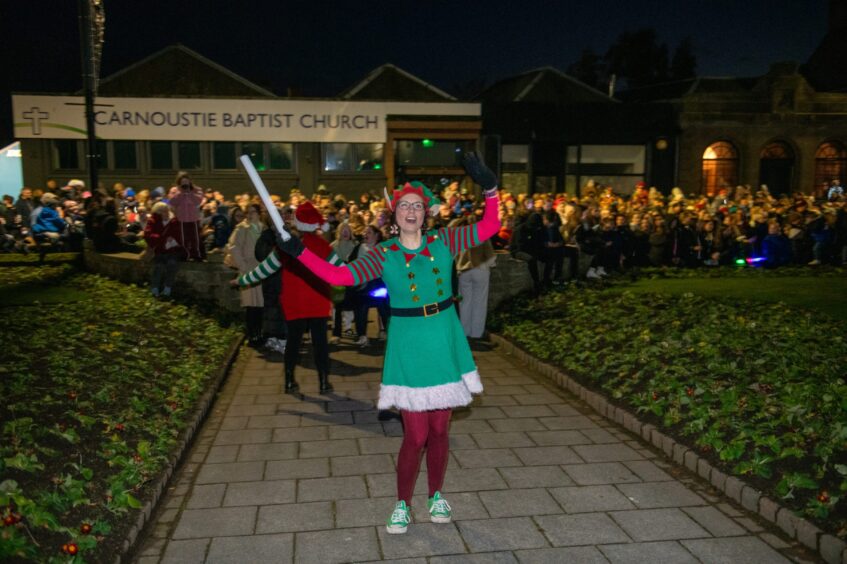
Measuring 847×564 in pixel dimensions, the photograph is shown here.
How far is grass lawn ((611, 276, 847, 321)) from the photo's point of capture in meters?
11.8

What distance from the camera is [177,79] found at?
3109 centimetres

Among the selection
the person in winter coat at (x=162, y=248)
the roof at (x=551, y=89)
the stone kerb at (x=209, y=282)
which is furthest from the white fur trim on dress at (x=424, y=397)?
the roof at (x=551, y=89)

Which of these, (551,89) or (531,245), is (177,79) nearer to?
(551,89)

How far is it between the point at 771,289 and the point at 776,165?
23.3m

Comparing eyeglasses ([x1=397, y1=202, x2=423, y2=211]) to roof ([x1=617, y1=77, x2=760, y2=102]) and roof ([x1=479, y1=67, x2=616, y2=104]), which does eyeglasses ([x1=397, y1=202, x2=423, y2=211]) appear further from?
roof ([x1=617, y1=77, x2=760, y2=102])

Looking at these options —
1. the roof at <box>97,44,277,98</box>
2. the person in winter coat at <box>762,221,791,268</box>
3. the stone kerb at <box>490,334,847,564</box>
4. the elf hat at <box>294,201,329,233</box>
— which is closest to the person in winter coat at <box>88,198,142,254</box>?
the elf hat at <box>294,201,329,233</box>

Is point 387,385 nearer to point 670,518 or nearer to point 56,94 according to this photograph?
point 670,518

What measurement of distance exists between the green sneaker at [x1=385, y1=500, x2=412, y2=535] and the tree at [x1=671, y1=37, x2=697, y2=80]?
73318 millimetres

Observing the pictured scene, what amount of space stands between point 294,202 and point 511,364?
1217 cm

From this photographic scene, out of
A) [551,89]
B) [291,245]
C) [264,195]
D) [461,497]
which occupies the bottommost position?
[461,497]

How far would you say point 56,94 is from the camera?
92.3 ft

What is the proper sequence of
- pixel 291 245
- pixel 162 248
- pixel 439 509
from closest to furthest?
pixel 291 245 < pixel 439 509 < pixel 162 248

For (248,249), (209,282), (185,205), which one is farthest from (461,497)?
(185,205)

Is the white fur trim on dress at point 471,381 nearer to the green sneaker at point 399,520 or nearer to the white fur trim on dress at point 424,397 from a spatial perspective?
the white fur trim on dress at point 424,397
